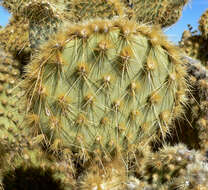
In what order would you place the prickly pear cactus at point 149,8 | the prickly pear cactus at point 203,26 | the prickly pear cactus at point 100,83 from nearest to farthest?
the prickly pear cactus at point 100,83 → the prickly pear cactus at point 203,26 → the prickly pear cactus at point 149,8

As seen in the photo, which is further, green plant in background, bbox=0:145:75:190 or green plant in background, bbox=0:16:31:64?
green plant in background, bbox=0:16:31:64

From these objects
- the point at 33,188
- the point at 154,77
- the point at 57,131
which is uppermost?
the point at 154,77

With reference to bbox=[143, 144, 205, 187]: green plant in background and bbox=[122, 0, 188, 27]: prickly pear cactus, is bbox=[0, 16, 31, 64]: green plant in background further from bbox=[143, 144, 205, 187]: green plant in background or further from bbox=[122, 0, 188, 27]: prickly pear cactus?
bbox=[143, 144, 205, 187]: green plant in background

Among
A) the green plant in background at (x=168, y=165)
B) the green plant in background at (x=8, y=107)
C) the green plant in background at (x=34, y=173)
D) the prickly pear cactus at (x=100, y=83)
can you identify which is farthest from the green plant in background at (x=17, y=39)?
the green plant in background at (x=168, y=165)

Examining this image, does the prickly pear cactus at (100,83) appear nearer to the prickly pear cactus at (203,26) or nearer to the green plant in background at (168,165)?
the green plant in background at (168,165)

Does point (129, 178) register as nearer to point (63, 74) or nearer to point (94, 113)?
point (94, 113)

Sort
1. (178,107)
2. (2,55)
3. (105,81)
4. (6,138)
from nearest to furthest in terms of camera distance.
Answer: (105,81), (178,107), (6,138), (2,55)

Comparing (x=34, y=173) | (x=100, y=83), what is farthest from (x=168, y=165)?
(x=34, y=173)

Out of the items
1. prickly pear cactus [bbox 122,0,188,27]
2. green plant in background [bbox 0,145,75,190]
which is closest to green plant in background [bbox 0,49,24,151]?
green plant in background [bbox 0,145,75,190]

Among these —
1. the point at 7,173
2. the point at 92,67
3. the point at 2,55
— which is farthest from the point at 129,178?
the point at 2,55
